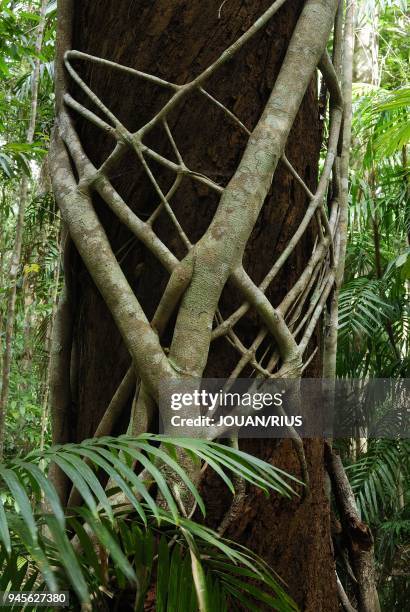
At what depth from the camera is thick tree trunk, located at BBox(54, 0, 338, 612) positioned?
97cm

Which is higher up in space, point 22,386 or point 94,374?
point 22,386

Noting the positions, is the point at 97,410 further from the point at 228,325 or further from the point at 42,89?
the point at 42,89

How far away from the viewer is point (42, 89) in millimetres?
3734

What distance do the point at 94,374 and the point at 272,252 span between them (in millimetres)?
328

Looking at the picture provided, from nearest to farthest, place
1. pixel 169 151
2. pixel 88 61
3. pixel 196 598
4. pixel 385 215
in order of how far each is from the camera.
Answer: pixel 196 598, pixel 169 151, pixel 88 61, pixel 385 215

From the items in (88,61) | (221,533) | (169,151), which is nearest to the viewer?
(221,533)

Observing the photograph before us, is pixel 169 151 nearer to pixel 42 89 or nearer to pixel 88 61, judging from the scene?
pixel 88 61

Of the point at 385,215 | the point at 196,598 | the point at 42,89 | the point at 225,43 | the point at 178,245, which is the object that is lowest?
the point at 196,598

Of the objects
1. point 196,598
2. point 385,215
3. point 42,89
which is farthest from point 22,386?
point 196,598

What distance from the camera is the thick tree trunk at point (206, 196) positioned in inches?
38.0

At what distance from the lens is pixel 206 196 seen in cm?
99

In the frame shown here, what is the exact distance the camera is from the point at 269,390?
958 mm

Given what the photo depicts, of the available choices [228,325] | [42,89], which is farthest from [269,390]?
[42,89]

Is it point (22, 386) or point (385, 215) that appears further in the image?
point (22, 386)
